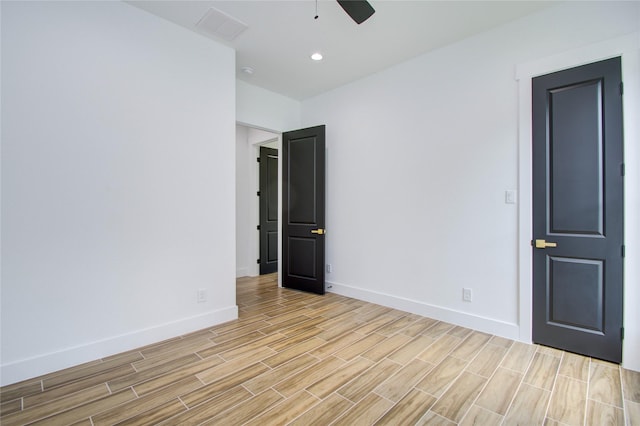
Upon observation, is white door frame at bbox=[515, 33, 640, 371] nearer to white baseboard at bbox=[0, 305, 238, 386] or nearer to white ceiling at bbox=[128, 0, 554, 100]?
white ceiling at bbox=[128, 0, 554, 100]

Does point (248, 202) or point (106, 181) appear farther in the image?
point (248, 202)

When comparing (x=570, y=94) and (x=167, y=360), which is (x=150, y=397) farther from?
(x=570, y=94)

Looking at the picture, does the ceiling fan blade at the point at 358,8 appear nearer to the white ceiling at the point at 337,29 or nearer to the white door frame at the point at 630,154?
the white ceiling at the point at 337,29

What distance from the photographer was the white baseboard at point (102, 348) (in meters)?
2.09

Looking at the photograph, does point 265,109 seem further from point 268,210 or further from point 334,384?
point 334,384

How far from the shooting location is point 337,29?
2871mm

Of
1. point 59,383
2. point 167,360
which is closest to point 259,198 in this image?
point 167,360

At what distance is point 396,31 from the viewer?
293cm

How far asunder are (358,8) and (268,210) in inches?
158

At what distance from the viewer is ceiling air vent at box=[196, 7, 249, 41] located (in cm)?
266

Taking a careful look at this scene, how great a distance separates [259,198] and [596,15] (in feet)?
15.9

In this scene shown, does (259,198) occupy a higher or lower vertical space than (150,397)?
higher

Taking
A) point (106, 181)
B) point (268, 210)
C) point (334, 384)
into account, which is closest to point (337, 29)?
point (106, 181)

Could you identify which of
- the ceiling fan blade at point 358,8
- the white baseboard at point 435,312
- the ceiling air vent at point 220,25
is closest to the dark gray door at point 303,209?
the white baseboard at point 435,312
